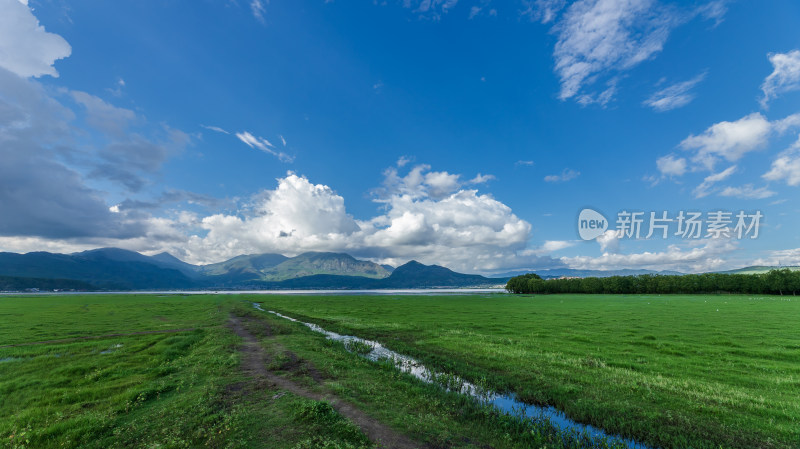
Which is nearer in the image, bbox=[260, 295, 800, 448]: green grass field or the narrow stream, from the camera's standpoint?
the narrow stream

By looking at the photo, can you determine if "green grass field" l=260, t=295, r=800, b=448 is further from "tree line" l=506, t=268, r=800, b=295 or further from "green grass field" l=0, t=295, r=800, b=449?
"tree line" l=506, t=268, r=800, b=295

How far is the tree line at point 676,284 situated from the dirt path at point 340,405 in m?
175

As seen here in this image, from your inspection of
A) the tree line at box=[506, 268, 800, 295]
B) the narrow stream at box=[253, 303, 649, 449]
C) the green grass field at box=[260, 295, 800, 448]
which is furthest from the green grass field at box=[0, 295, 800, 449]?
the tree line at box=[506, 268, 800, 295]

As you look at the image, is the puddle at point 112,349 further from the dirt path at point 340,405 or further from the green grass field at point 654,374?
Result: the green grass field at point 654,374

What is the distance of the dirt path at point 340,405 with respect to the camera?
35.6 feet

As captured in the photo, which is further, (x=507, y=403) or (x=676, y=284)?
(x=676, y=284)

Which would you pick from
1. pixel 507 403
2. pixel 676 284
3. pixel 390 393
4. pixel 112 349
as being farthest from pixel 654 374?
pixel 676 284

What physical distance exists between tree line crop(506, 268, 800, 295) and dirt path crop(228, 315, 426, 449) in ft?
575

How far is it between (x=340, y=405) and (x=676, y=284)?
18189 cm

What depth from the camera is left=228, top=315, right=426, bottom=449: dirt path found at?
10.9 metres

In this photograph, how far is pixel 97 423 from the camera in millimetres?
11758

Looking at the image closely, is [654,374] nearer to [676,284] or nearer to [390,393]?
Answer: [390,393]

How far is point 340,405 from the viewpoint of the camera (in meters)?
14.0

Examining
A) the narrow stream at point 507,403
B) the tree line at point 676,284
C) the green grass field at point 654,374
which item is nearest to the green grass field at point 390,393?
the green grass field at point 654,374
